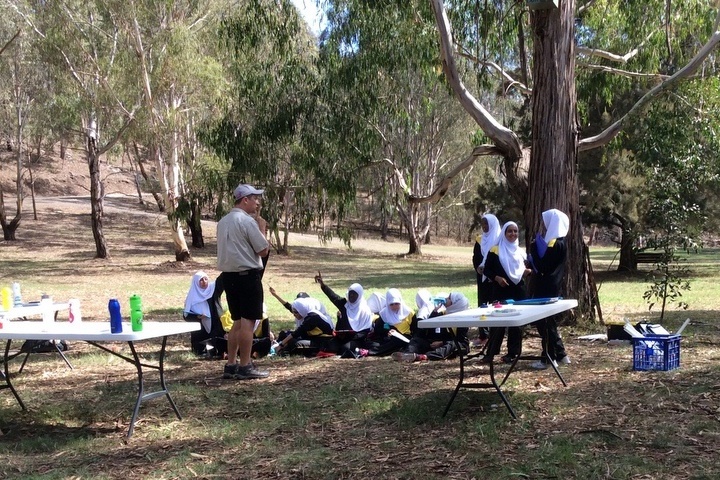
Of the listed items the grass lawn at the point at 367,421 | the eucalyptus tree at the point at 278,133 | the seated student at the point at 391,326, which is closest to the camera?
the grass lawn at the point at 367,421

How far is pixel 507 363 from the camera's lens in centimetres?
720

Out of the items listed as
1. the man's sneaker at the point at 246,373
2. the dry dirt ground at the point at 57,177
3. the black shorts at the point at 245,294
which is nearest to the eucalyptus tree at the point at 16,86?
the dry dirt ground at the point at 57,177

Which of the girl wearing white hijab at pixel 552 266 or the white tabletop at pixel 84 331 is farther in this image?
the girl wearing white hijab at pixel 552 266

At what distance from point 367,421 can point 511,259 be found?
2.69m

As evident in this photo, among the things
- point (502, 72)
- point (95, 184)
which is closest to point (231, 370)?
point (502, 72)

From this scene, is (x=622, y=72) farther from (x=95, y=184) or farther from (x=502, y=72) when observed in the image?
(x=95, y=184)

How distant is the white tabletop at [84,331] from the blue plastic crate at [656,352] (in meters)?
3.87

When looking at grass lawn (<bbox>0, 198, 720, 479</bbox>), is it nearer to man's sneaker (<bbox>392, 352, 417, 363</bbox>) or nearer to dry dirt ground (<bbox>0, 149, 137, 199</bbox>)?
man's sneaker (<bbox>392, 352, 417, 363</bbox>)

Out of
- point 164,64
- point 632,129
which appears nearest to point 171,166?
point 164,64

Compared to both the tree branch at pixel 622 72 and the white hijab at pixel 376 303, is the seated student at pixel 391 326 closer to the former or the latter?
the white hijab at pixel 376 303

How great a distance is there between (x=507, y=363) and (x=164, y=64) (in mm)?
15690

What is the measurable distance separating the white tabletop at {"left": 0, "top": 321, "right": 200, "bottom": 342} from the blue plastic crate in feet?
12.7

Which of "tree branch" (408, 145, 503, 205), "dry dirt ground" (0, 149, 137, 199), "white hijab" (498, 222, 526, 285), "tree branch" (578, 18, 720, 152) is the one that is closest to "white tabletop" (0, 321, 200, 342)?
"white hijab" (498, 222, 526, 285)

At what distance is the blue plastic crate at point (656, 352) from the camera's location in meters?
6.52
